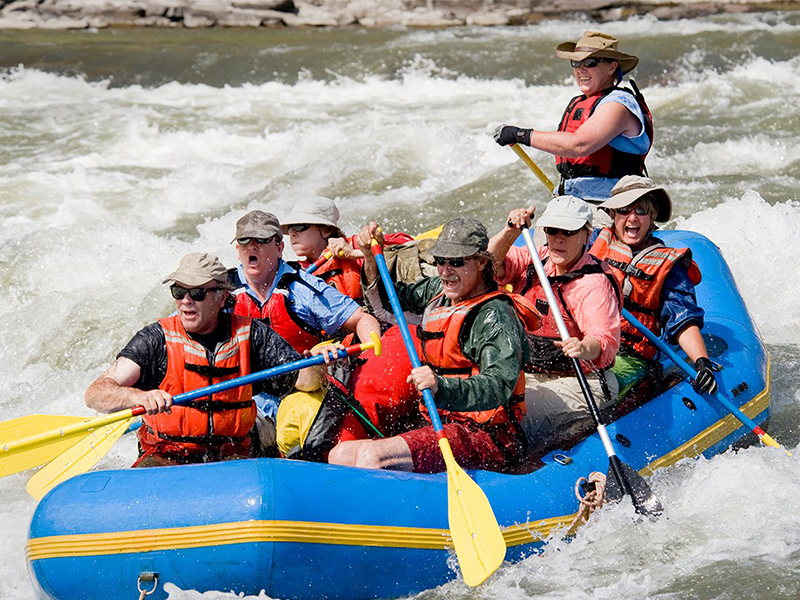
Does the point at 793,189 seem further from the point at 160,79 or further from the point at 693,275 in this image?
the point at 160,79

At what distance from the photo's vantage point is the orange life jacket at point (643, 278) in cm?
464

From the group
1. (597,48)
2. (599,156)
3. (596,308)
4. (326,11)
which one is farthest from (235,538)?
(326,11)

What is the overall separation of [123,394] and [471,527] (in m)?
1.27

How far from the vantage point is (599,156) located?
200 inches

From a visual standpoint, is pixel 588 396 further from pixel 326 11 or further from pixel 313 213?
pixel 326 11

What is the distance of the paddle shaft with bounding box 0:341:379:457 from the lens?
381 cm

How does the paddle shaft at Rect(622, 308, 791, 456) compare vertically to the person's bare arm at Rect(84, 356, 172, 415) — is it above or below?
below

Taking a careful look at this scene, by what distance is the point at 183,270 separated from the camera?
12.5 feet

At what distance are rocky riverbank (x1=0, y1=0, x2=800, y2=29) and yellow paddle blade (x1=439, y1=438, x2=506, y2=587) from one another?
39.0 ft

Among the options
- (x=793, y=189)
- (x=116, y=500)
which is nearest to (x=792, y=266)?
(x=793, y=189)

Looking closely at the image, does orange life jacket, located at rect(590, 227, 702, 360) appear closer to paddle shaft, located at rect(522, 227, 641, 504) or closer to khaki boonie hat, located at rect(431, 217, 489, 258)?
paddle shaft, located at rect(522, 227, 641, 504)

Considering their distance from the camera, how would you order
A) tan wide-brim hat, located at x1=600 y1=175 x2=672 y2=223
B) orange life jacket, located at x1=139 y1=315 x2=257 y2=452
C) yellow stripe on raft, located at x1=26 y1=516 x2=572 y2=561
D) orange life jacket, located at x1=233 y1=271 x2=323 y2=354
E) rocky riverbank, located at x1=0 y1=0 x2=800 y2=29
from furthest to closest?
rocky riverbank, located at x1=0 y1=0 x2=800 y2=29 → tan wide-brim hat, located at x1=600 y1=175 x2=672 y2=223 → orange life jacket, located at x1=233 y1=271 x2=323 y2=354 → orange life jacket, located at x1=139 y1=315 x2=257 y2=452 → yellow stripe on raft, located at x1=26 y1=516 x2=572 y2=561

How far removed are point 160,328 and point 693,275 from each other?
2.27m

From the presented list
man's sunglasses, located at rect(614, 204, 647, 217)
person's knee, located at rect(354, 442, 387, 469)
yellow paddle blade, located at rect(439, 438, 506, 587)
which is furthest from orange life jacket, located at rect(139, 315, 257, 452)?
man's sunglasses, located at rect(614, 204, 647, 217)
